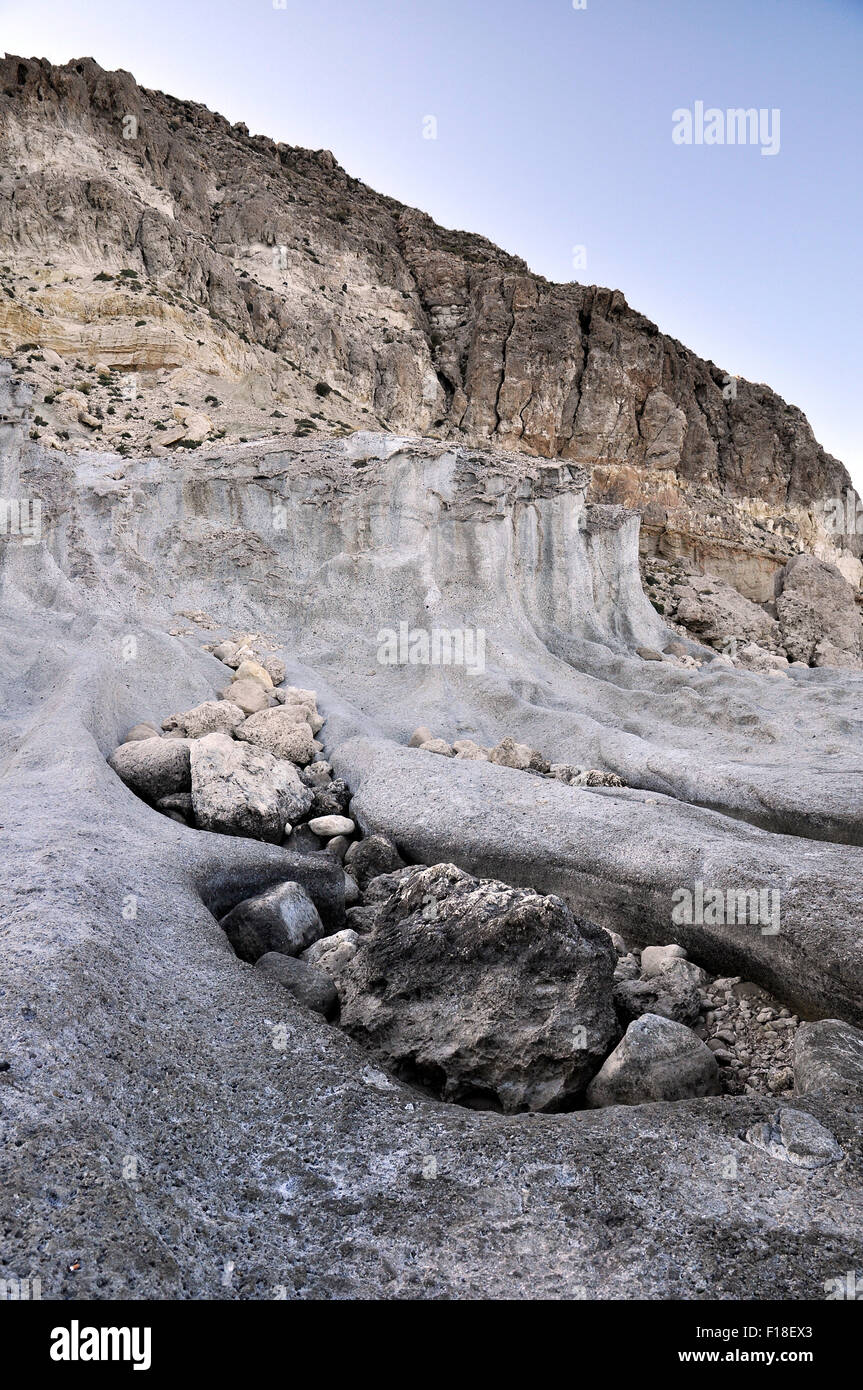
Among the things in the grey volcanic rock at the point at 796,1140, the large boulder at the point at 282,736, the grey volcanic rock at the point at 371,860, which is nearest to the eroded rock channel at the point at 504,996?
the grey volcanic rock at the point at 371,860

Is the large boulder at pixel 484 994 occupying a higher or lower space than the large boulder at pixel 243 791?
lower

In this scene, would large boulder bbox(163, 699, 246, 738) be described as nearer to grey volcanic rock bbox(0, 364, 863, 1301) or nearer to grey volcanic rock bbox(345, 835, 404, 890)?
grey volcanic rock bbox(0, 364, 863, 1301)

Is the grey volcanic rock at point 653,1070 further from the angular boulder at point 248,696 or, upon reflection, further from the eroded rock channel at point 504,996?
the angular boulder at point 248,696

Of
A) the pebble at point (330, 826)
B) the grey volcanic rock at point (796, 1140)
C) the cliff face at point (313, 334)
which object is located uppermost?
the cliff face at point (313, 334)

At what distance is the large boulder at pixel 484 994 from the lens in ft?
11.6

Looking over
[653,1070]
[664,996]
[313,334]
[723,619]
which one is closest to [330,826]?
[664,996]

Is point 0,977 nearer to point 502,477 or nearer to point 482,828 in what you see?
point 482,828

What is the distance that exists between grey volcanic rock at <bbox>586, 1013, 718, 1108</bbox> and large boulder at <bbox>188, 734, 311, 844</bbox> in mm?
3853

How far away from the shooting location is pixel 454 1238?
2436 mm

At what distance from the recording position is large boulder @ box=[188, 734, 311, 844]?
645cm

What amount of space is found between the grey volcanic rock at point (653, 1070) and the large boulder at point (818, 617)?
24041mm

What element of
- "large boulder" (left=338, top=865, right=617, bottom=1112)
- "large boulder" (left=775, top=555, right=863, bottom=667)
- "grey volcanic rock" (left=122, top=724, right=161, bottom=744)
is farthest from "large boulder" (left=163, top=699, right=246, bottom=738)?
"large boulder" (left=775, top=555, right=863, bottom=667)

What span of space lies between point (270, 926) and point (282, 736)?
4.36 meters

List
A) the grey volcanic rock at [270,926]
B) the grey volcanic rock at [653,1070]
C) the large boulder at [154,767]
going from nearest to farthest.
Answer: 1. the grey volcanic rock at [653,1070]
2. the grey volcanic rock at [270,926]
3. the large boulder at [154,767]
